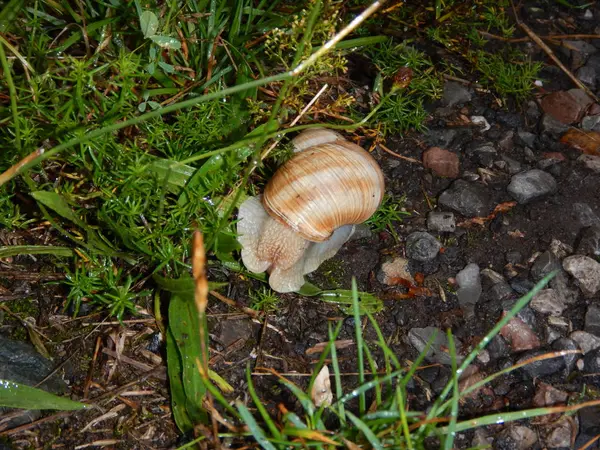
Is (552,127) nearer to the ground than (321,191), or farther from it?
nearer to the ground

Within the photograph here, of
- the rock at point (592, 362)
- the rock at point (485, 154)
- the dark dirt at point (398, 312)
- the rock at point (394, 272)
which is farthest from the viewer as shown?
the rock at point (485, 154)

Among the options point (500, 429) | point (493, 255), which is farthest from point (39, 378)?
point (493, 255)

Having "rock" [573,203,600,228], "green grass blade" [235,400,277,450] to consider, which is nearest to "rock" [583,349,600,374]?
"rock" [573,203,600,228]

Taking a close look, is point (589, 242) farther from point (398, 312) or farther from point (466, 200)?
point (398, 312)

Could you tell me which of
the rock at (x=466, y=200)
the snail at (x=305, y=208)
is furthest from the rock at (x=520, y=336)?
the snail at (x=305, y=208)

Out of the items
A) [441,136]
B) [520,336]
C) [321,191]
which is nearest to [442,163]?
[441,136]

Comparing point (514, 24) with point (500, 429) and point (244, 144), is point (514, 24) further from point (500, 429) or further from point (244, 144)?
point (500, 429)

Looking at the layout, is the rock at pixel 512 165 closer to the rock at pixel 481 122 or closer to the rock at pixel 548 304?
the rock at pixel 481 122

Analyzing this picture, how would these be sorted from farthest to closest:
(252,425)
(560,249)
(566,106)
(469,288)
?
(566,106) → (560,249) → (469,288) → (252,425)
